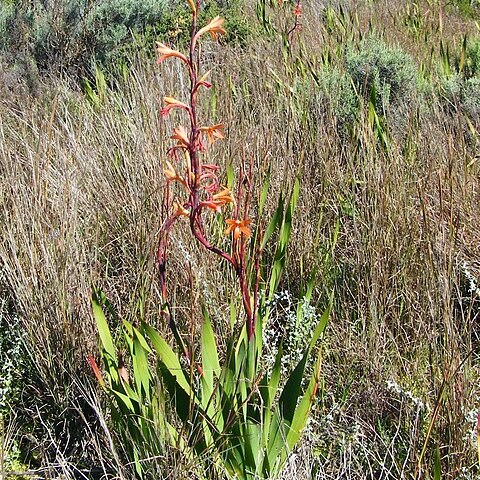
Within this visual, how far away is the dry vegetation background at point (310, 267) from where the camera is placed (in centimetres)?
173

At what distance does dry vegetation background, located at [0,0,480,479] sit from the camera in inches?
68.1

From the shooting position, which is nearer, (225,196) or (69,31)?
(225,196)

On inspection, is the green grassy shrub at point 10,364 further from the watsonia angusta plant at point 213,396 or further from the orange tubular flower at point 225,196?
the orange tubular flower at point 225,196

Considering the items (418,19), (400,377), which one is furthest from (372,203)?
(418,19)

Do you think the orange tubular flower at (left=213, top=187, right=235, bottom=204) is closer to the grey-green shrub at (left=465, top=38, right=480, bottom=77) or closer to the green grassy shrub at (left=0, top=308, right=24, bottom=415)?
the green grassy shrub at (left=0, top=308, right=24, bottom=415)

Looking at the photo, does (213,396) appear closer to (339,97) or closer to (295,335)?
(295,335)

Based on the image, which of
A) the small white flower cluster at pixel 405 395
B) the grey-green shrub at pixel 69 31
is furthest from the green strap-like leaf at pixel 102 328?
the grey-green shrub at pixel 69 31

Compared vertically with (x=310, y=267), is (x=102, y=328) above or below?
above

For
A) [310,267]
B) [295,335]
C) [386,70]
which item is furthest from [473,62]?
[295,335]

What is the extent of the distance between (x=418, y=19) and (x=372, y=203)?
285cm

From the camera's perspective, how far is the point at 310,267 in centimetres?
245

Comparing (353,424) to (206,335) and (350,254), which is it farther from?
(350,254)

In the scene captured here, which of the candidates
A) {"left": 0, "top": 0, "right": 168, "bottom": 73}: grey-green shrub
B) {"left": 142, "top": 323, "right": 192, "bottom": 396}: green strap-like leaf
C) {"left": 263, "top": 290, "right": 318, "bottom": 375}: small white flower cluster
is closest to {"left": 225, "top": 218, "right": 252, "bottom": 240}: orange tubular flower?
{"left": 142, "top": 323, "right": 192, "bottom": 396}: green strap-like leaf

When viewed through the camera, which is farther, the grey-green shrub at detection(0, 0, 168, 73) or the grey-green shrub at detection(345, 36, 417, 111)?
the grey-green shrub at detection(0, 0, 168, 73)
